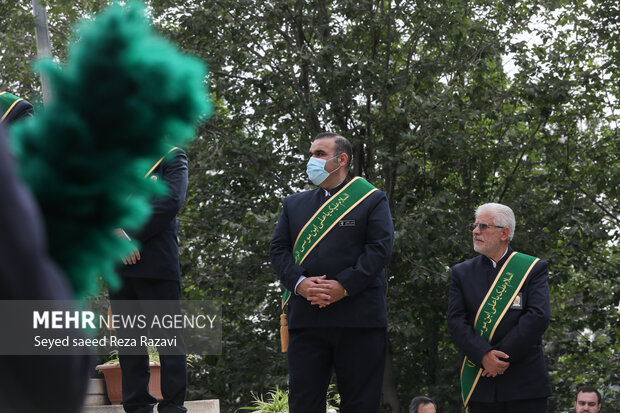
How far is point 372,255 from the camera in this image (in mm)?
5289

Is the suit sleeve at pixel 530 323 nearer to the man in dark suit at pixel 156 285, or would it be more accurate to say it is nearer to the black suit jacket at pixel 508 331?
the black suit jacket at pixel 508 331

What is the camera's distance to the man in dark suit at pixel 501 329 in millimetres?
5637

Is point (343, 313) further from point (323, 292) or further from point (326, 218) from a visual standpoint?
point (326, 218)

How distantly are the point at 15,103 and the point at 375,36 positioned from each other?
10647 mm

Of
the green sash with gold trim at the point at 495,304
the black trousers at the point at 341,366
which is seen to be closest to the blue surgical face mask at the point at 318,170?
the black trousers at the point at 341,366

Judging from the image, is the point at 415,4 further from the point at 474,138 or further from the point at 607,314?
the point at 607,314

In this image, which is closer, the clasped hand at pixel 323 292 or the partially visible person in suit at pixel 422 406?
the clasped hand at pixel 323 292

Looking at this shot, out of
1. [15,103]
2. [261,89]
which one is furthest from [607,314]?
[15,103]

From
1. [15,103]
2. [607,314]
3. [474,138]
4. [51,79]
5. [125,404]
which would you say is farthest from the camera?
[607,314]

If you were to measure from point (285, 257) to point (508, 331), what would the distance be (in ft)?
5.23

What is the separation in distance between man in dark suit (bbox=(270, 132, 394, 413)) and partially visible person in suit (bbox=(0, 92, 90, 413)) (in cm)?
450

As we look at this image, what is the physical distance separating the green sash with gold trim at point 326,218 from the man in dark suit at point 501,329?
107cm

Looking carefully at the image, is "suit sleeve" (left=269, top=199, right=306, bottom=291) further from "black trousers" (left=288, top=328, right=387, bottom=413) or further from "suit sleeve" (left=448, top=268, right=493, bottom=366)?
"suit sleeve" (left=448, top=268, right=493, bottom=366)

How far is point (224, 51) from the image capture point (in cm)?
1376
